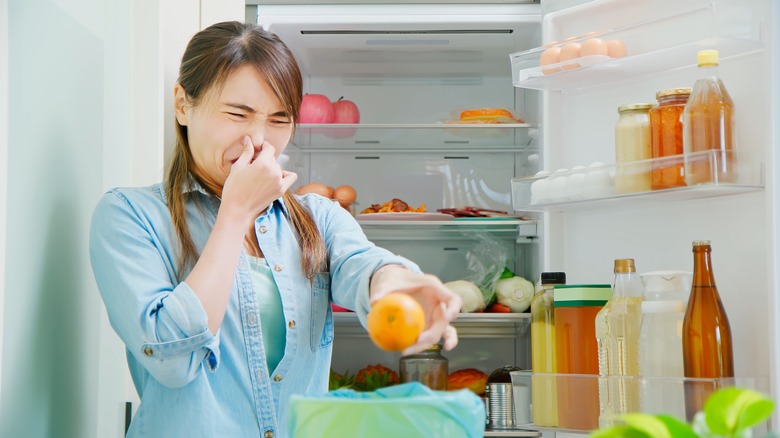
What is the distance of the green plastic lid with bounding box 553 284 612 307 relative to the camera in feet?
5.55

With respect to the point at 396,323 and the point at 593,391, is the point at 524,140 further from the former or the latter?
the point at 396,323

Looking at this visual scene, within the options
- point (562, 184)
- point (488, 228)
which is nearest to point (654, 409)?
point (562, 184)

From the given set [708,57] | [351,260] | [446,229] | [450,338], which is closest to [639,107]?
[708,57]

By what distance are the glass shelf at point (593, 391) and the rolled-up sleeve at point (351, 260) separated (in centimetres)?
52

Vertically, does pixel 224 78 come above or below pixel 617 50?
below

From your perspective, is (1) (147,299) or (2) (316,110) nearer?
(1) (147,299)

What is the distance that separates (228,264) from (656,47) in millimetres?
989

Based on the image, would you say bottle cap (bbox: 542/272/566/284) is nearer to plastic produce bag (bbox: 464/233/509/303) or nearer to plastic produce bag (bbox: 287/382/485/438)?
plastic produce bag (bbox: 464/233/509/303)

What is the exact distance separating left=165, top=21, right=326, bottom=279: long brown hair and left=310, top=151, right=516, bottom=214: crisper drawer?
144 cm

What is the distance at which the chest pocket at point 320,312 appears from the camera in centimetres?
127

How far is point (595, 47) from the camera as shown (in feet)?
5.64

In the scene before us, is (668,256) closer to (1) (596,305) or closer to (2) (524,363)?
(1) (596,305)

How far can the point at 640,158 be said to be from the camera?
5.39 feet

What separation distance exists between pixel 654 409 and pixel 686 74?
2.11 feet
